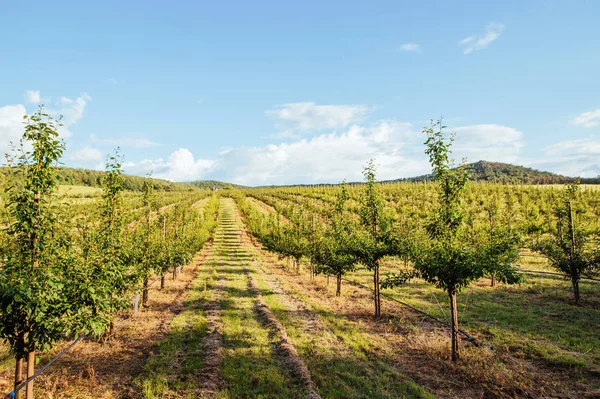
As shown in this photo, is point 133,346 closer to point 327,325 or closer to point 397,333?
point 327,325

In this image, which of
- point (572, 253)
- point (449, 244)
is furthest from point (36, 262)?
point (572, 253)

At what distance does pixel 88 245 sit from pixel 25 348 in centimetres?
360

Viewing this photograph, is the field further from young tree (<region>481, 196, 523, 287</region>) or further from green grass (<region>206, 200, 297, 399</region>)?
young tree (<region>481, 196, 523, 287</region>)

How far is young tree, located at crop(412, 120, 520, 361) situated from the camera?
35.2 ft

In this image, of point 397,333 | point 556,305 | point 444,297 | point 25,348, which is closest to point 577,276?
point 556,305

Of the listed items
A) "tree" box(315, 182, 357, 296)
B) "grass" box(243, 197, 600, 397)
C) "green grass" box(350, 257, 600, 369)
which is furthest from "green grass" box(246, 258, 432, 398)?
"green grass" box(350, 257, 600, 369)

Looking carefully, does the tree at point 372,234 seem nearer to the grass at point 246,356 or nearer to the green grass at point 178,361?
the grass at point 246,356

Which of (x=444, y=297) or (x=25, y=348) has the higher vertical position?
(x=25, y=348)

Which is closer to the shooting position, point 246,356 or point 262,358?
point 262,358

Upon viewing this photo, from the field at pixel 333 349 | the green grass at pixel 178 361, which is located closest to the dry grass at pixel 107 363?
the field at pixel 333 349

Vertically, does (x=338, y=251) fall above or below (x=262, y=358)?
above

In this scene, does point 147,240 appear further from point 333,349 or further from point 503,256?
point 503,256

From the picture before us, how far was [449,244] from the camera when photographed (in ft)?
37.2

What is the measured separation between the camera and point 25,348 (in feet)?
24.8
